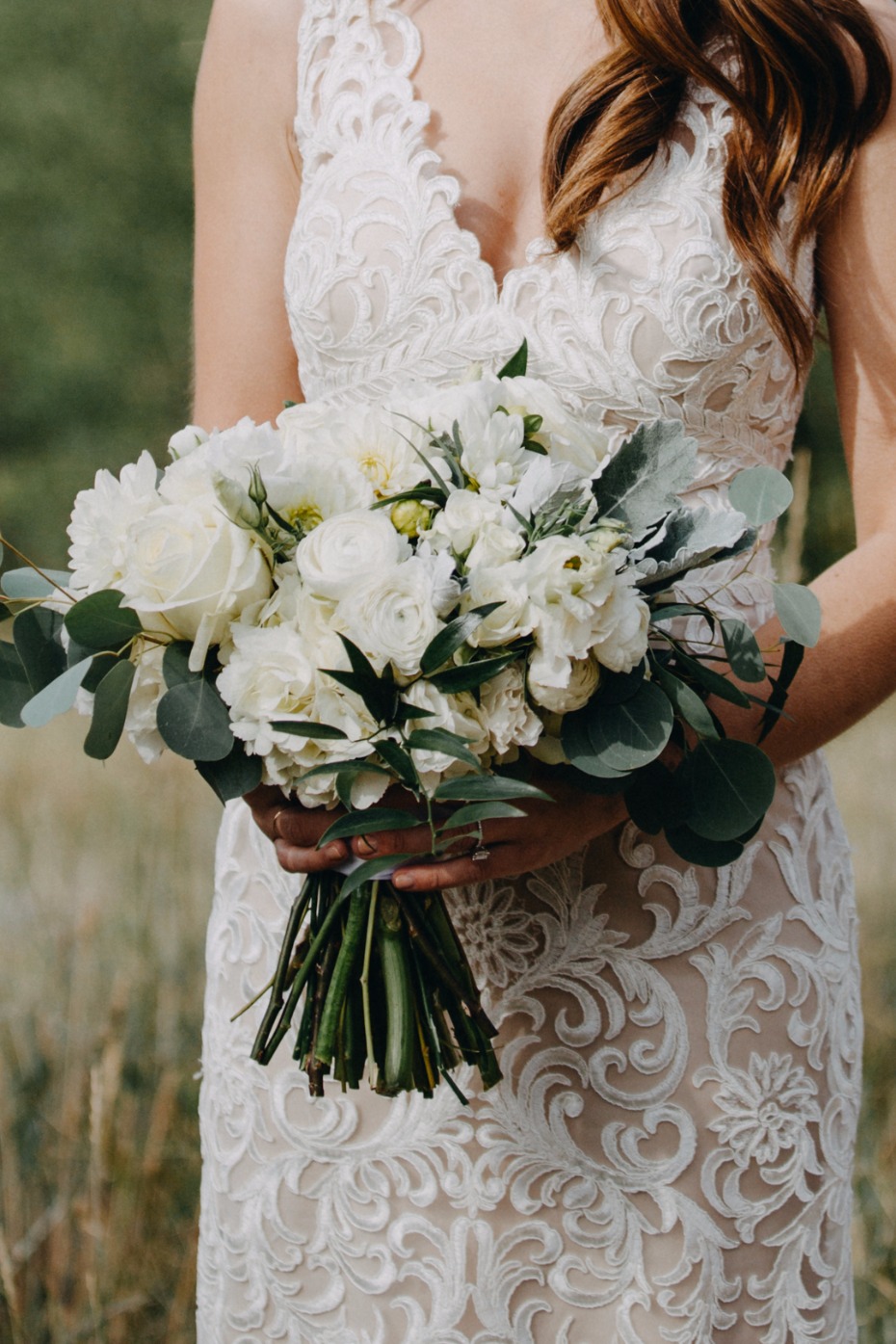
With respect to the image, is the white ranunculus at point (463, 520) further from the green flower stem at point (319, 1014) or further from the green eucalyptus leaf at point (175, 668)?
the green flower stem at point (319, 1014)

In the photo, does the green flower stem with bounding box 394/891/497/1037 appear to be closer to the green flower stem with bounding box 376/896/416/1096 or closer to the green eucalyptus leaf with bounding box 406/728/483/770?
the green flower stem with bounding box 376/896/416/1096

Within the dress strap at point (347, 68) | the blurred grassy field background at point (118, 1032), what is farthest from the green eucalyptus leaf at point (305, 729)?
the blurred grassy field background at point (118, 1032)

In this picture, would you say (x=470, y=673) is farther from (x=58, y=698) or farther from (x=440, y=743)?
(x=58, y=698)

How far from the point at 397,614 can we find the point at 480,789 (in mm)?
170

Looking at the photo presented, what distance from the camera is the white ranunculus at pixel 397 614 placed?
45.0 inches

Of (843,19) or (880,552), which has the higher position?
(843,19)

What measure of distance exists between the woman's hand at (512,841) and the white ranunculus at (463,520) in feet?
0.90

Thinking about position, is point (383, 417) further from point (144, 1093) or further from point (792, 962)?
point (144, 1093)

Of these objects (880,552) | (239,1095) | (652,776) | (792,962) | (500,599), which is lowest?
(239,1095)

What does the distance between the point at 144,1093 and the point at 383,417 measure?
7.24 feet

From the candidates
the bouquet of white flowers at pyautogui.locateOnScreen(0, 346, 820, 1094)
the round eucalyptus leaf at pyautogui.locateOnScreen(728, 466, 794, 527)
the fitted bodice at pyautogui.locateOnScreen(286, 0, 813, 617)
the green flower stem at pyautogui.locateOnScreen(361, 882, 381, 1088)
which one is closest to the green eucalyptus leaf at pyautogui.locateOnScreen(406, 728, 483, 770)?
the bouquet of white flowers at pyautogui.locateOnScreen(0, 346, 820, 1094)

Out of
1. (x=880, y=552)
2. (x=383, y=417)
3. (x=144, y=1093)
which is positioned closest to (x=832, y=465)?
(x=144, y=1093)

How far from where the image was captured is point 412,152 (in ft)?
5.62

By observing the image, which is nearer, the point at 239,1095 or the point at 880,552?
the point at 880,552
